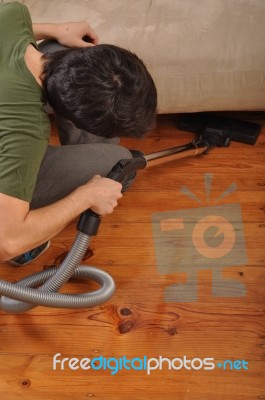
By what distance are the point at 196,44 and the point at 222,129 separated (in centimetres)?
31

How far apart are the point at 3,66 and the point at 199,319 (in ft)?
2.59

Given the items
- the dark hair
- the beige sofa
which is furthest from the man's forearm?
the dark hair

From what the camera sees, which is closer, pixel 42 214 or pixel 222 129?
pixel 42 214

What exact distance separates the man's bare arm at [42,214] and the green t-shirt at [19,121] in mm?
38

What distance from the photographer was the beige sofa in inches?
61.1

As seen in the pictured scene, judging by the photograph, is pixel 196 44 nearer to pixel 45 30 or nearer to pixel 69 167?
pixel 45 30

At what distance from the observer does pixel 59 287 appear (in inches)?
50.8

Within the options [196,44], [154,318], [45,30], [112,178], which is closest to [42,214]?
[112,178]

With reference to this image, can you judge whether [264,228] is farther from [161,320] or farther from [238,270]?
[161,320]

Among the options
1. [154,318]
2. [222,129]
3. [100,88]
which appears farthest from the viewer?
[222,129]

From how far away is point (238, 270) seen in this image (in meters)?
1.48

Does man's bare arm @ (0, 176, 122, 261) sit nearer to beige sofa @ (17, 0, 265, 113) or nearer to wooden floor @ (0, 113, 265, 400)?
wooden floor @ (0, 113, 265, 400)

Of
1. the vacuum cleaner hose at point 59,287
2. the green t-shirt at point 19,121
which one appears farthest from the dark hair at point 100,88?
the vacuum cleaner hose at point 59,287

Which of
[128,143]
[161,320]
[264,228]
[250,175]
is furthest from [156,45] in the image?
[161,320]
